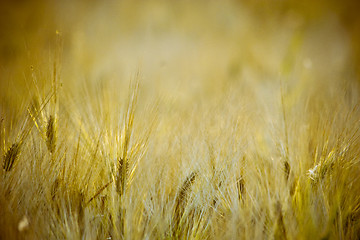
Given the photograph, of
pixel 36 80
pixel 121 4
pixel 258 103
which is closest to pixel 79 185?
pixel 36 80

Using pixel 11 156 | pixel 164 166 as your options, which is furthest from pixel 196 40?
pixel 11 156

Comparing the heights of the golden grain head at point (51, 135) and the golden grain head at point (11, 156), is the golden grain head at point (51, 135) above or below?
above

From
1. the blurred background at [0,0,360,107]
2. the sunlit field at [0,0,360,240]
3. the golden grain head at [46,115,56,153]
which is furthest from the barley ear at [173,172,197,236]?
the blurred background at [0,0,360,107]

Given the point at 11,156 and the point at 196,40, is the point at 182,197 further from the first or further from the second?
the point at 196,40

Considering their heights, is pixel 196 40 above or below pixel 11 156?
above

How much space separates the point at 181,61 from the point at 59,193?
1.02m

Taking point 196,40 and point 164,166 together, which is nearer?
point 164,166

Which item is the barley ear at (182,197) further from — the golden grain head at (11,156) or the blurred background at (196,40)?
the blurred background at (196,40)

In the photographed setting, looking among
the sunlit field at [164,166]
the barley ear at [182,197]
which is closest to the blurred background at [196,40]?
the sunlit field at [164,166]

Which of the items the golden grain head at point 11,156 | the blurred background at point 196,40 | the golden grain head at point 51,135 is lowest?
the golden grain head at point 11,156

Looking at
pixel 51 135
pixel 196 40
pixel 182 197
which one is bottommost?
pixel 182 197

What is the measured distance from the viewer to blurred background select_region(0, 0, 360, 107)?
3.55ft

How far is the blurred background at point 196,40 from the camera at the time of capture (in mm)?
1082

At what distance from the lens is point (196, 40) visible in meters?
1.38
